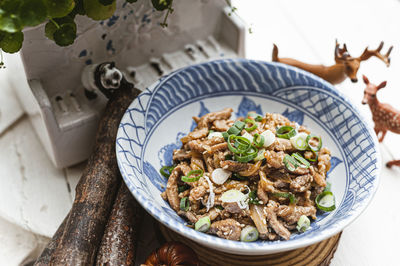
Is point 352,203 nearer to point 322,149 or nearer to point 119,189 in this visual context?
point 322,149

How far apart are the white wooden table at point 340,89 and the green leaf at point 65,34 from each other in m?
0.86

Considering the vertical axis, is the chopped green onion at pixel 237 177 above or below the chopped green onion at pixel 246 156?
below

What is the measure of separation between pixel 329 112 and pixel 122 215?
3.67 ft

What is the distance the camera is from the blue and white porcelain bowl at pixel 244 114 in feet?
6.08

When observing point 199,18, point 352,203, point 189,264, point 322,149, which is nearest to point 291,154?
point 322,149

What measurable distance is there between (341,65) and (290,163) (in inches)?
29.7

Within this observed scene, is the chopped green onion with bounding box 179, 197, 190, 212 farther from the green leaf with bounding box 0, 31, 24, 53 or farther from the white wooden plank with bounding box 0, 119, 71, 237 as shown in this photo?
the green leaf with bounding box 0, 31, 24, 53

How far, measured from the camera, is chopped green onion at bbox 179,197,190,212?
1962 millimetres

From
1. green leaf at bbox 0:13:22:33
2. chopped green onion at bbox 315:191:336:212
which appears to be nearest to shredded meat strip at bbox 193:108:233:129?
chopped green onion at bbox 315:191:336:212

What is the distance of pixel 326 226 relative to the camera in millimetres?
1829

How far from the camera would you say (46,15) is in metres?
1.70

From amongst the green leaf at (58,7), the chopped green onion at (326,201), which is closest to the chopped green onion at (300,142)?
the chopped green onion at (326,201)

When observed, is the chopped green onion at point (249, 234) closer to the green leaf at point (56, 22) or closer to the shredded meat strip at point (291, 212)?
the shredded meat strip at point (291, 212)

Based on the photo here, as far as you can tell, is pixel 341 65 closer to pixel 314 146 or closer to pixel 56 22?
pixel 314 146
